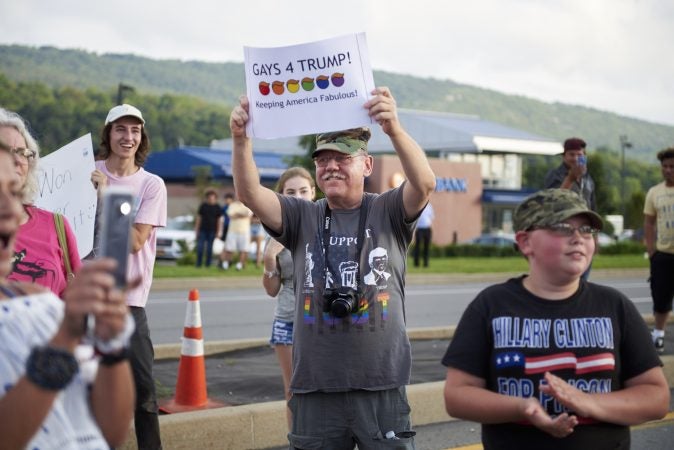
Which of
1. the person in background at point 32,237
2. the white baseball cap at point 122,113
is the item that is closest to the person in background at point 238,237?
→ the white baseball cap at point 122,113

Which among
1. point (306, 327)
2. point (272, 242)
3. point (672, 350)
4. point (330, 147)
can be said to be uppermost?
point (330, 147)

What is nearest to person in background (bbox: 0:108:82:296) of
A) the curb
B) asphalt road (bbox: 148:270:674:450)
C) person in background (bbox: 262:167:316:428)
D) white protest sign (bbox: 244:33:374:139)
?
white protest sign (bbox: 244:33:374:139)

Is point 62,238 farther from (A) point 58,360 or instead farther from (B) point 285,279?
(B) point 285,279

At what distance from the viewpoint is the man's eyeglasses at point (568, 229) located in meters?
3.42

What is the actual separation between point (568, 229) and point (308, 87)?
1.51 meters

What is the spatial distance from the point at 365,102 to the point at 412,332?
7091 mm

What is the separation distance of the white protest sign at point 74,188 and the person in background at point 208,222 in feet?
56.8

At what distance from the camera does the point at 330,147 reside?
4.35 meters

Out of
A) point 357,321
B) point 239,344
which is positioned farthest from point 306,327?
point 239,344

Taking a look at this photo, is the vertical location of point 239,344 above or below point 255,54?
below

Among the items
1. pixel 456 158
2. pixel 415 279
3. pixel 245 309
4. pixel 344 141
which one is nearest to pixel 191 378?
pixel 344 141

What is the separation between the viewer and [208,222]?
905 inches

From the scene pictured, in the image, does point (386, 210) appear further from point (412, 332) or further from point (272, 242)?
point (412, 332)

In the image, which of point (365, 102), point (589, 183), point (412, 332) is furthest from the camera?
point (412, 332)
